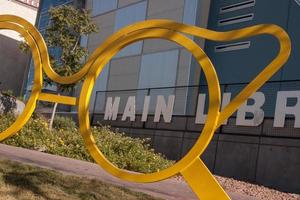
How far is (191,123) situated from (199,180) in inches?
464

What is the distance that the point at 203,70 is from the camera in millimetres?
7094

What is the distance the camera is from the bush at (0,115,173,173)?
607 inches

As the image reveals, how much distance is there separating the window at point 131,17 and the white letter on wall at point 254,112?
522 inches

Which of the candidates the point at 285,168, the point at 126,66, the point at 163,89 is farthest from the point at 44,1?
the point at 285,168

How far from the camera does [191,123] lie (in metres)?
18.4

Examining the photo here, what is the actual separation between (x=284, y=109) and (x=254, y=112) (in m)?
1.10

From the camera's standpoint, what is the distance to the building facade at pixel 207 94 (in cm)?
1502

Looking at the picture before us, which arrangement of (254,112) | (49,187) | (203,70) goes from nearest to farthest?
(203,70)
(49,187)
(254,112)

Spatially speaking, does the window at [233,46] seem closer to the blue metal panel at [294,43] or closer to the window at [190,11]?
the window at [190,11]

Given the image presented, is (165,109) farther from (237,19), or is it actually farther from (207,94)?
(237,19)

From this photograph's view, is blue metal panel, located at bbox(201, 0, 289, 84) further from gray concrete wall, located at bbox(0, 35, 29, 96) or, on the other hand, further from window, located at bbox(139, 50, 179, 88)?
gray concrete wall, located at bbox(0, 35, 29, 96)

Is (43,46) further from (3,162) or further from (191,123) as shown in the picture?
(191,123)

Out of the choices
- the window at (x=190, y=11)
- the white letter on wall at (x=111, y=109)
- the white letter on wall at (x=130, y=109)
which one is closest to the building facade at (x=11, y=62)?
the window at (x=190, y=11)

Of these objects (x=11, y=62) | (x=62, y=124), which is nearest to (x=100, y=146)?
(x=62, y=124)
